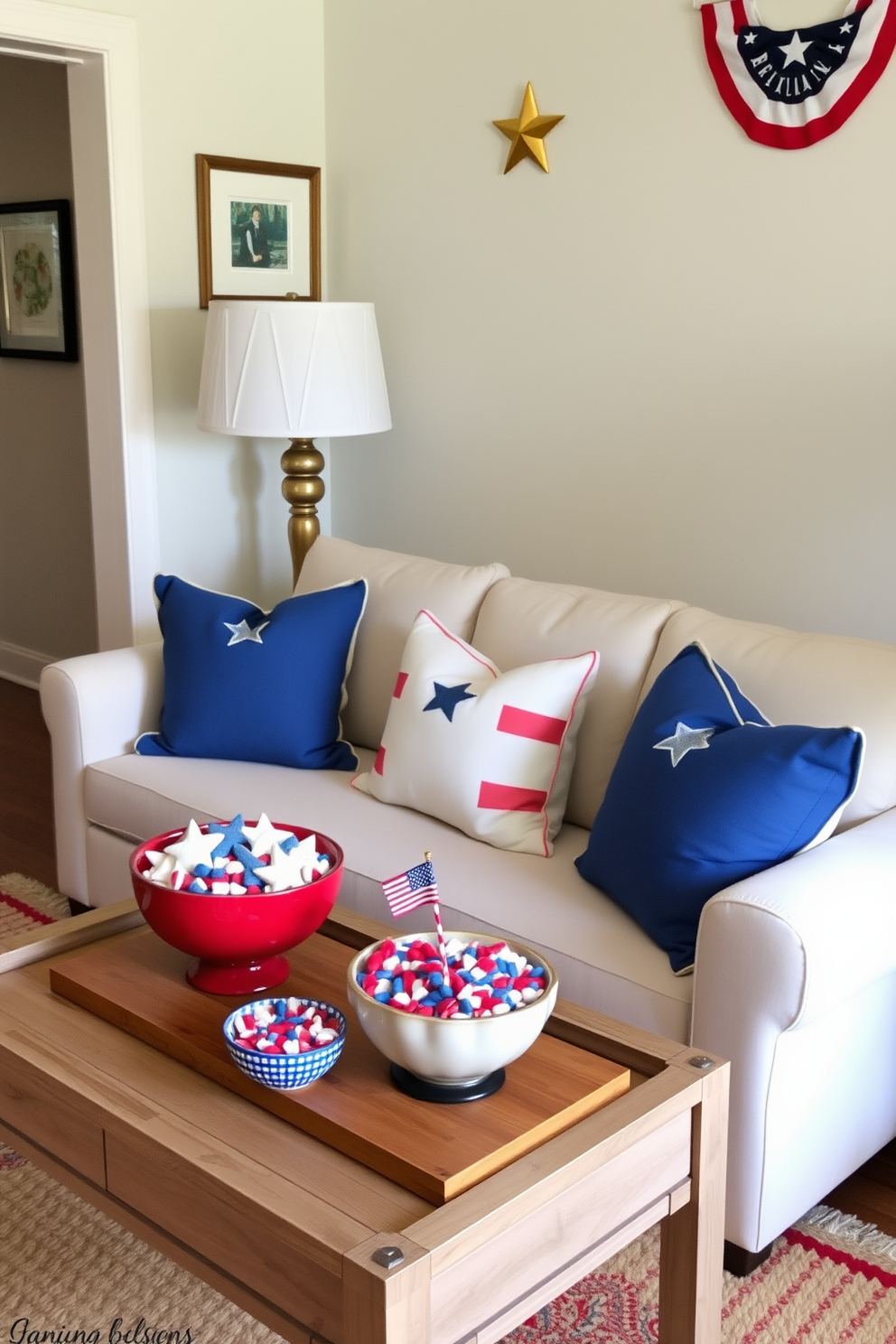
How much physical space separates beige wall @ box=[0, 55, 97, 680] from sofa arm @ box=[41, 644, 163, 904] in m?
1.78

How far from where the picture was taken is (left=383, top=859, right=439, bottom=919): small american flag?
1.59m

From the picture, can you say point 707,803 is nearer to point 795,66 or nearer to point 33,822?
point 795,66

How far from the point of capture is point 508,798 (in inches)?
91.3

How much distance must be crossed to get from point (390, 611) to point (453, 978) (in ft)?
4.65

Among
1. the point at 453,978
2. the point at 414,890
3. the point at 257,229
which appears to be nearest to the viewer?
the point at 453,978

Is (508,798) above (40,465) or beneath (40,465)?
beneath

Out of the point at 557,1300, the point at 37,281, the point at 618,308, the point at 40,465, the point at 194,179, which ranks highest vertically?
the point at 194,179

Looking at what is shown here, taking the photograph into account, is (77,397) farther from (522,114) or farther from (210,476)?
(522,114)

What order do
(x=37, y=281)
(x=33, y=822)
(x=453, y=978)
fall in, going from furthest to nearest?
(x=37, y=281)
(x=33, y=822)
(x=453, y=978)

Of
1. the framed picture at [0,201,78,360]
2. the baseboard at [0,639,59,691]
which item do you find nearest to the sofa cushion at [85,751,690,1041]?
the framed picture at [0,201,78,360]

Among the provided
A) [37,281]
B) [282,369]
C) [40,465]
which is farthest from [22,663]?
[282,369]

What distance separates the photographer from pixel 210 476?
3770mm

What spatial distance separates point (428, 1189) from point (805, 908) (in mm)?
651

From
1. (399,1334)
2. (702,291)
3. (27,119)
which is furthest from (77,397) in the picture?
(399,1334)
